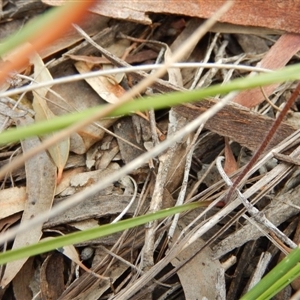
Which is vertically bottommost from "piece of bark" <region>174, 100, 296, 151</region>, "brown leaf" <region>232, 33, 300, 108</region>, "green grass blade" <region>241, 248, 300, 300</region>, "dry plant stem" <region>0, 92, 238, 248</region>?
"green grass blade" <region>241, 248, 300, 300</region>

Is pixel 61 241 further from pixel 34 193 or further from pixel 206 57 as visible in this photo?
pixel 206 57

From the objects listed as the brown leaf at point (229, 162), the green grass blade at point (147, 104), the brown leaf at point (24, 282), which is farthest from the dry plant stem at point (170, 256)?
the green grass blade at point (147, 104)

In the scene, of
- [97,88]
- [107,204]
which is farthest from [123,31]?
[107,204]

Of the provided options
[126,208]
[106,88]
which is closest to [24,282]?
[126,208]

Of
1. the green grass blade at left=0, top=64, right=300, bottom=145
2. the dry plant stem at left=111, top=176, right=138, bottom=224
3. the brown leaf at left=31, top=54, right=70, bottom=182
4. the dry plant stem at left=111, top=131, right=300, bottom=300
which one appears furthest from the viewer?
the brown leaf at left=31, top=54, right=70, bottom=182

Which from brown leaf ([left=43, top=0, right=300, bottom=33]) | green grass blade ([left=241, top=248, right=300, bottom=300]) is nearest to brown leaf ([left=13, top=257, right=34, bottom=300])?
green grass blade ([left=241, top=248, right=300, bottom=300])

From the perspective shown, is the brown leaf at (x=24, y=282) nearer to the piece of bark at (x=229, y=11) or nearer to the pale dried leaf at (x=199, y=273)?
the pale dried leaf at (x=199, y=273)

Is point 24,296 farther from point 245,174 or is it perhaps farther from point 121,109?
point 121,109

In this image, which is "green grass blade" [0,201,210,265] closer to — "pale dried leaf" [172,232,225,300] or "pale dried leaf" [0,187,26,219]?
"pale dried leaf" [172,232,225,300]

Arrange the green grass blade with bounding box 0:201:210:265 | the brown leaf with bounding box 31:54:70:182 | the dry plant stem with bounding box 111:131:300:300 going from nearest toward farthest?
the green grass blade with bounding box 0:201:210:265, the dry plant stem with bounding box 111:131:300:300, the brown leaf with bounding box 31:54:70:182
